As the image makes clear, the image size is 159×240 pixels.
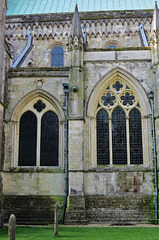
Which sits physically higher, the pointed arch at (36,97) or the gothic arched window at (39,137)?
the pointed arch at (36,97)

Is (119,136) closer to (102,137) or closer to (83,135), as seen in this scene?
(102,137)

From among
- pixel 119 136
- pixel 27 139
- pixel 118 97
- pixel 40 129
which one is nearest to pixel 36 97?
pixel 40 129

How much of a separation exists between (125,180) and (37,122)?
5775 mm

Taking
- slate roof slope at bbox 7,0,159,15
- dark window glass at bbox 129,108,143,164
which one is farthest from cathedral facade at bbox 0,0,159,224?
slate roof slope at bbox 7,0,159,15

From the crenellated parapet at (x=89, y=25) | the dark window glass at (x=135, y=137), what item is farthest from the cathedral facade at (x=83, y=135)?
the crenellated parapet at (x=89, y=25)

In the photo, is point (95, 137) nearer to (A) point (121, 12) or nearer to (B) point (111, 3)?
(A) point (121, 12)

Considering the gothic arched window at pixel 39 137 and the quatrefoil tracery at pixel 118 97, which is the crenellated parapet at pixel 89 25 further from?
the gothic arched window at pixel 39 137

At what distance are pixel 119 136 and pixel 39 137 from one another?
4393mm

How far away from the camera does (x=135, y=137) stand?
1666 cm

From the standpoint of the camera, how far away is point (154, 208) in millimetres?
15086

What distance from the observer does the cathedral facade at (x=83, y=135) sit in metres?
15.5

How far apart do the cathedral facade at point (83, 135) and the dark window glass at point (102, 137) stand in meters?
0.05

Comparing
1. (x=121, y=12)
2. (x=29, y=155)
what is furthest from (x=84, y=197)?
(x=121, y=12)

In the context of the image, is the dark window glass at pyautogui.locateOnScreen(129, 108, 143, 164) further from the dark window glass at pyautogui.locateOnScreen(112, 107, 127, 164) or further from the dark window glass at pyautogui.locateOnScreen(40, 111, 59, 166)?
the dark window glass at pyautogui.locateOnScreen(40, 111, 59, 166)
